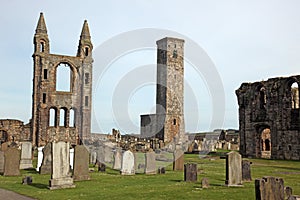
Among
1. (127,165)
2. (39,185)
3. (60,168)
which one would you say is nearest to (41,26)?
(127,165)

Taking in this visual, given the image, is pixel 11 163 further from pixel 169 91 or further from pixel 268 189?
pixel 169 91

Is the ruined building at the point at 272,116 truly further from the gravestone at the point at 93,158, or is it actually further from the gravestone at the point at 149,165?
the gravestone at the point at 149,165

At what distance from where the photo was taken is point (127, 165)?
1614 cm

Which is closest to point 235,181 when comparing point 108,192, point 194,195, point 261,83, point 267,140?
point 194,195

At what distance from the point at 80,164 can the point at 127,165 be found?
3.05 metres

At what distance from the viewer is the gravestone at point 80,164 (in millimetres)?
13469

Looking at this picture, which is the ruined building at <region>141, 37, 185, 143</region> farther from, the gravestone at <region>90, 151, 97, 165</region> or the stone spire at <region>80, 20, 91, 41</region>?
the gravestone at <region>90, 151, 97, 165</region>

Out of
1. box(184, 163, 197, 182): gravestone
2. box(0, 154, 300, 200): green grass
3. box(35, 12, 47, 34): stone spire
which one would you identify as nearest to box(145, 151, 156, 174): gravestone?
box(0, 154, 300, 200): green grass

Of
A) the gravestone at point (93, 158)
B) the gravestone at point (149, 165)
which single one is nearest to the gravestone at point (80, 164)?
the gravestone at point (149, 165)

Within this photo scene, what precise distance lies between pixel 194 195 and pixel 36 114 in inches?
1226

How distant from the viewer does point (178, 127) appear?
1715 inches

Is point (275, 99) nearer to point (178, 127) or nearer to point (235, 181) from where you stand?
point (178, 127)

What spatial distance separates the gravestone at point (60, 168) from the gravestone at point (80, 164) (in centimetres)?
139

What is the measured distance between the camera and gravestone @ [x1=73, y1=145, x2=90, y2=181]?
13469 millimetres
